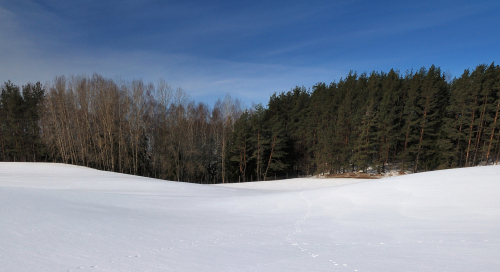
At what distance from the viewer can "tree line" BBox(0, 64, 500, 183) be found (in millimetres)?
29656

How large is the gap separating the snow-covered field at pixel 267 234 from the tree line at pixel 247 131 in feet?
82.2

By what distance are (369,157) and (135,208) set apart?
103 ft

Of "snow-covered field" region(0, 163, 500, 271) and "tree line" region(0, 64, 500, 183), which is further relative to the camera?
"tree line" region(0, 64, 500, 183)

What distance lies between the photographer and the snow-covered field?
3.52 meters

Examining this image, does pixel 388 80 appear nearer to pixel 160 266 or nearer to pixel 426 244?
pixel 426 244

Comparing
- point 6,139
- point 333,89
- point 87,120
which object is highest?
point 333,89

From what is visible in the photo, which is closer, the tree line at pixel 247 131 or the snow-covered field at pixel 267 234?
the snow-covered field at pixel 267 234

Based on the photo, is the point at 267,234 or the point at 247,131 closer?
the point at 267,234

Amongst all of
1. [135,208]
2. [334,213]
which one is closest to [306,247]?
[334,213]

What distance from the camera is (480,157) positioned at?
29016 mm

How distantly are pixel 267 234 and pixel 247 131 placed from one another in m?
29.6

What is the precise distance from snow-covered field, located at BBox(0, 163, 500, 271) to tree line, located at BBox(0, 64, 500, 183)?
2507 cm

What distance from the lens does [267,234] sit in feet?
18.3

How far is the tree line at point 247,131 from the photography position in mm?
29656
